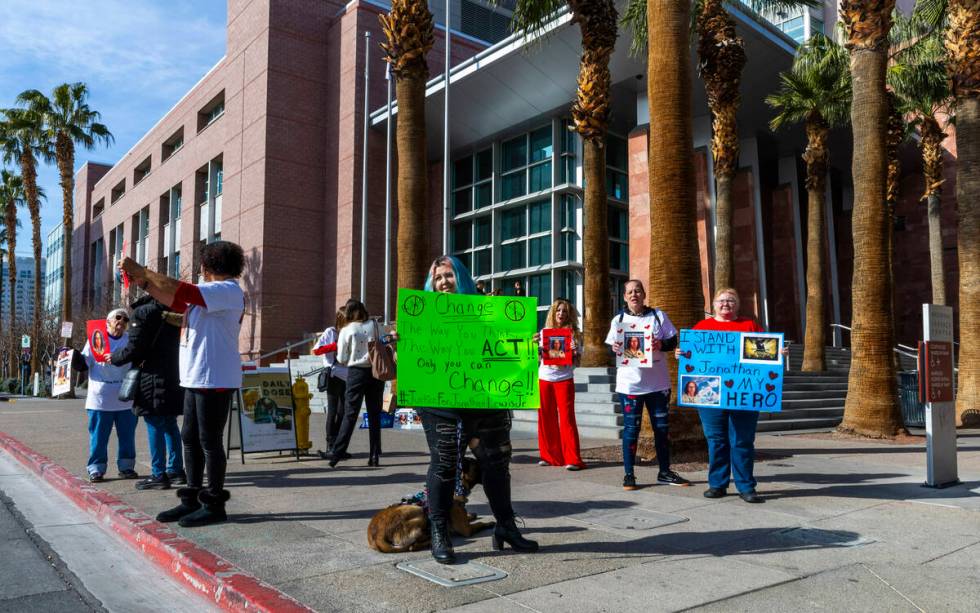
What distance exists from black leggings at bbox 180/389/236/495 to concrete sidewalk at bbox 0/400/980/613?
45 cm

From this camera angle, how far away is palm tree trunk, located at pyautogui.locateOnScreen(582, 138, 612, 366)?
1480 centimetres

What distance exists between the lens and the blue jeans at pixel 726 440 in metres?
6.35

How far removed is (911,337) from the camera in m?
32.5

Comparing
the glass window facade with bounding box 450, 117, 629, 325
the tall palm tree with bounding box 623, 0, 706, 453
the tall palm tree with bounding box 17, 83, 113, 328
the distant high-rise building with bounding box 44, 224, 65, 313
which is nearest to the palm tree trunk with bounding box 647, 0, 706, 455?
the tall palm tree with bounding box 623, 0, 706, 453

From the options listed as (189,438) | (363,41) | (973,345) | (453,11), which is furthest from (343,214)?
(189,438)

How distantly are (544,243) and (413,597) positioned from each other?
76.7 ft

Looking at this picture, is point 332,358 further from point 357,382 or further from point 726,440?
point 726,440

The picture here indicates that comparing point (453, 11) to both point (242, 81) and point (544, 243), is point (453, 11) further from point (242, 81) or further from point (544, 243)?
point (544, 243)

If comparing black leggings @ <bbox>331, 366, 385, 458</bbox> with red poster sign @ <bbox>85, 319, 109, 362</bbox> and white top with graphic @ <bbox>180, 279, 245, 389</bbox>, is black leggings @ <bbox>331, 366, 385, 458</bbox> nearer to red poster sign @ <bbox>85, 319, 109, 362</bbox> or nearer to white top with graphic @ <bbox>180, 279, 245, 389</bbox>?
red poster sign @ <bbox>85, 319, 109, 362</bbox>

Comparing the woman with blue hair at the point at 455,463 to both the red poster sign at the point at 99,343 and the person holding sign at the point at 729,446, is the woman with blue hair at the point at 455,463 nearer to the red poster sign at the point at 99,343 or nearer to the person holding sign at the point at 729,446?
the person holding sign at the point at 729,446

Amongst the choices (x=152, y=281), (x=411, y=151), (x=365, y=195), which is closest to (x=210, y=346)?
(x=152, y=281)

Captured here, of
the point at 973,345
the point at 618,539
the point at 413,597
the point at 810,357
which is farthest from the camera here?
the point at 810,357

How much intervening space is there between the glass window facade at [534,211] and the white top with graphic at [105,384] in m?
17.1

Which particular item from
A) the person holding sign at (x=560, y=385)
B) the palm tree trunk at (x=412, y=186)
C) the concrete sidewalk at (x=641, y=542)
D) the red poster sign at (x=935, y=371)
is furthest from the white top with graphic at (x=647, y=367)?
the palm tree trunk at (x=412, y=186)
